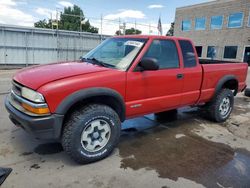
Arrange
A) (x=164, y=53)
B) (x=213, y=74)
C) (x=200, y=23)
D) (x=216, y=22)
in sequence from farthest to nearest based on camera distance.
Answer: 1. (x=200, y=23)
2. (x=216, y=22)
3. (x=213, y=74)
4. (x=164, y=53)

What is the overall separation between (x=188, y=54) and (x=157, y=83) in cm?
110

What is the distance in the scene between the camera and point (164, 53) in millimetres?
3762

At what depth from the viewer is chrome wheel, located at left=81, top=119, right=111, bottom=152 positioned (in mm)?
2966

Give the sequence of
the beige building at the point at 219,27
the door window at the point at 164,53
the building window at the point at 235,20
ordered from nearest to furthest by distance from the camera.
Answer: the door window at the point at 164,53
the beige building at the point at 219,27
the building window at the point at 235,20

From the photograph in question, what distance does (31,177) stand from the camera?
8.76 feet

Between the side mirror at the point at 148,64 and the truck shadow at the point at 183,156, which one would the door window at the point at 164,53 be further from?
the truck shadow at the point at 183,156

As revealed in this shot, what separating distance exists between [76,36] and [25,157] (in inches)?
588

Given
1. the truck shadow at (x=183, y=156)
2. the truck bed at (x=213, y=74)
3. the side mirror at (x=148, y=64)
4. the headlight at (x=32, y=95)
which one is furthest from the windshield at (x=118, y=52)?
the truck bed at (x=213, y=74)

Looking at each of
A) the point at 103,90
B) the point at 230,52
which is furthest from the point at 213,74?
the point at 230,52

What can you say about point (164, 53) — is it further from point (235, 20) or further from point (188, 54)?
point (235, 20)

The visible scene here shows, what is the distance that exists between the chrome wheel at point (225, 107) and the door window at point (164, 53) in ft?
6.38

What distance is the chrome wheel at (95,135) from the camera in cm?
297

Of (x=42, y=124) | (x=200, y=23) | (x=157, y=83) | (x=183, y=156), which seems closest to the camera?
(x=42, y=124)

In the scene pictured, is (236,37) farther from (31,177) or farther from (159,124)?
(31,177)
